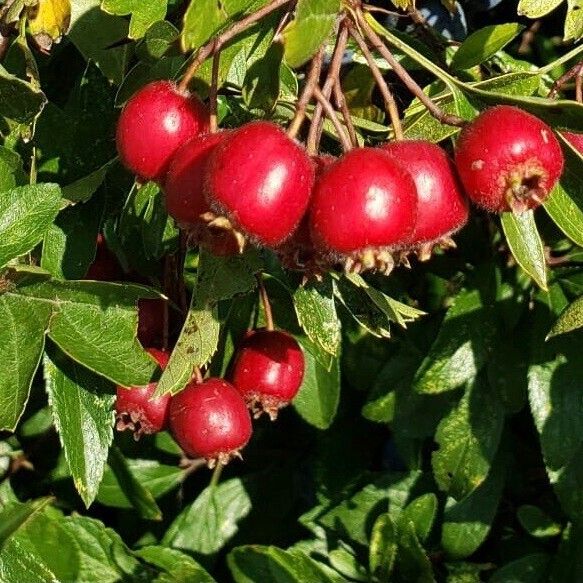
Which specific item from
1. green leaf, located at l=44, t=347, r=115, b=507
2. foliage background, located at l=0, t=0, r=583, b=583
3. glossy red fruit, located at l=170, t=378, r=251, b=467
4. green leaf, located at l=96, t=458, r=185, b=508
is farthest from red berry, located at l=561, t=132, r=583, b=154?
green leaf, located at l=96, t=458, r=185, b=508

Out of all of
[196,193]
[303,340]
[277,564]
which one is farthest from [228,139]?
[277,564]

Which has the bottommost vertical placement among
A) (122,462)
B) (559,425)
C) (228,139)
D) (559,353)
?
(122,462)

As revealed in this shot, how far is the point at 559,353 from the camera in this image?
1.49 metres

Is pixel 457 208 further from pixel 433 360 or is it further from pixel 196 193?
pixel 433 360

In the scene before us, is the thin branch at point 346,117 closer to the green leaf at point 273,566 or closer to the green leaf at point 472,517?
the green leaf at point 273,566

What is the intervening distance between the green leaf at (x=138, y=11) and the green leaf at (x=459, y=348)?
72 cm

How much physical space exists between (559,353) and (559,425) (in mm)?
115

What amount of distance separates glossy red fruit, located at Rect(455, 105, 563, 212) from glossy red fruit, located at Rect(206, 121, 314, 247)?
160mm

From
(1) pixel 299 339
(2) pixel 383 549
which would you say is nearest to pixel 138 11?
(1) pixel 299 339

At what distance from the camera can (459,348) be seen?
5.05ft

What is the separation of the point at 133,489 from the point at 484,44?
3.38ft

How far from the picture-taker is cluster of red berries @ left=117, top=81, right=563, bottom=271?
0.83 metres

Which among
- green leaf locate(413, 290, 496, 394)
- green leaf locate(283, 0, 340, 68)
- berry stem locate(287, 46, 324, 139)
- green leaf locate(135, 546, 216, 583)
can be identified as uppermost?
green leaf locate(283, 0, 340, 68)

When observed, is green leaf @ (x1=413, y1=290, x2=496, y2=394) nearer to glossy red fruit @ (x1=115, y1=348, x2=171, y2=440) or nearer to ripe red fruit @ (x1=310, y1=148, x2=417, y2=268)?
glossy red fruit @ (x1=115, y1=348, x2=171, y2=440)
